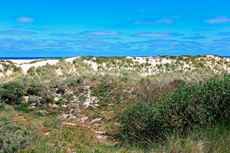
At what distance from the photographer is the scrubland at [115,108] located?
15.9 ft

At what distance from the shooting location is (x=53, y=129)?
784 centimetres

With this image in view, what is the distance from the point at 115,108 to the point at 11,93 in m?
7.09

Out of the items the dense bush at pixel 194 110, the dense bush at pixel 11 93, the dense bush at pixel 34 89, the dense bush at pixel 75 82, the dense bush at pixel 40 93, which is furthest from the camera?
the dense bush at pixel 75 82

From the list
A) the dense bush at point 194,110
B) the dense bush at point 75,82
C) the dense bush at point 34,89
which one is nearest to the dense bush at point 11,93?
the dense bush at point 34,89

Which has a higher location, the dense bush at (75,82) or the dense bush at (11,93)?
the dense bush at (75,82)

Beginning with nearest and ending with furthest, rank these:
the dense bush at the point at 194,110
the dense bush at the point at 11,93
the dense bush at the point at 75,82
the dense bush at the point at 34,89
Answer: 1. the dense bush at the point at 194,110
2. the dense bush at the point at 11,93
3. the dense bush at the point at 34,89
4. the dense bush at the point at 75,82

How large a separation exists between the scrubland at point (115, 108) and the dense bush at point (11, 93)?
61 millimetres

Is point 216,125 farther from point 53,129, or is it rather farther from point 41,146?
point 53,129

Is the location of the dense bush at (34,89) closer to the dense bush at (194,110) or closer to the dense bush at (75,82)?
the dense bush at (75,82)

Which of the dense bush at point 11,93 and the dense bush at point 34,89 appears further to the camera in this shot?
the dense bush at point 34,89

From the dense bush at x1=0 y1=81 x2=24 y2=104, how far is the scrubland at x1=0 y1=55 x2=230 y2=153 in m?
0.06

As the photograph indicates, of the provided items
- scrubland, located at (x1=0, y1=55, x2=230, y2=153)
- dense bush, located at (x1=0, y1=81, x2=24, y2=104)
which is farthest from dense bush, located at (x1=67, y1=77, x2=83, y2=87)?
dense bush, located at (x1=0, y1=81, x2=24, y2=104)

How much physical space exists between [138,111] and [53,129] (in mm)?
3735

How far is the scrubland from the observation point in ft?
15.9
